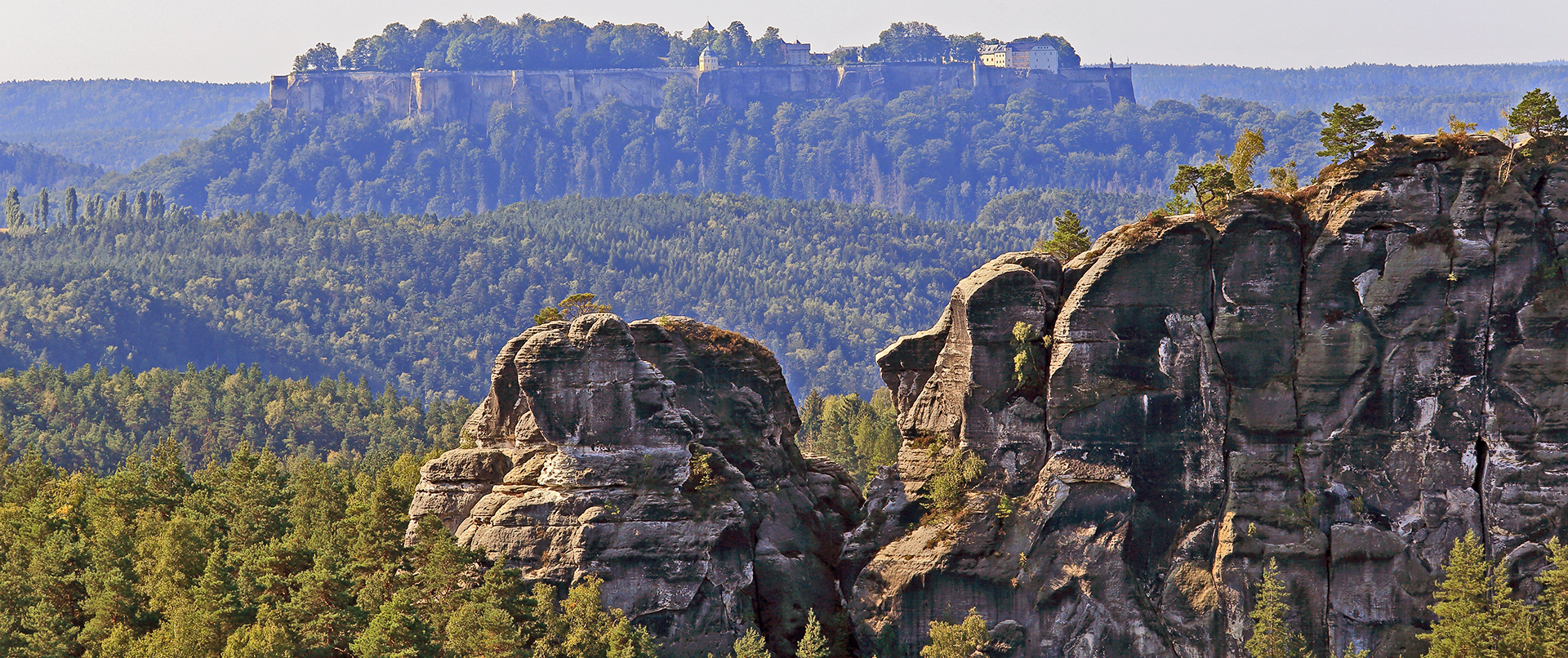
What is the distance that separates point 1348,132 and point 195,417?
131117 millimetres

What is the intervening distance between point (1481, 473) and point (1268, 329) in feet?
33.6

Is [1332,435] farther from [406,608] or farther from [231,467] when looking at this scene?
[231,467]

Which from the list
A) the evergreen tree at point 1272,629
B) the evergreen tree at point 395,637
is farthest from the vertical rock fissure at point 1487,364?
the evergreen tree at point 395,637

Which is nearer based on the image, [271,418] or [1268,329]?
[1268,329]

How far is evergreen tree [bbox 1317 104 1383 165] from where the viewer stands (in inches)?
2795

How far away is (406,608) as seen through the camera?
228ft

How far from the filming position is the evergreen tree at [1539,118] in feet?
228

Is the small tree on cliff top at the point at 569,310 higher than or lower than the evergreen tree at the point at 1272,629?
higher

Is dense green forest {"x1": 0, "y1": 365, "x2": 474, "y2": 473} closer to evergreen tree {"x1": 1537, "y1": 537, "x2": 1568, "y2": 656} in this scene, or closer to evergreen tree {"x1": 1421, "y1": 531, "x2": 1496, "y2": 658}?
evergreen tree {"x1": 1421, "y1": 531, "x2": 1496, "y2": 658}

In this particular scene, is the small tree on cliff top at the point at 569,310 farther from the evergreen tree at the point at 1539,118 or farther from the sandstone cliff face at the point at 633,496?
the evergreen tree at the point at 1539,118

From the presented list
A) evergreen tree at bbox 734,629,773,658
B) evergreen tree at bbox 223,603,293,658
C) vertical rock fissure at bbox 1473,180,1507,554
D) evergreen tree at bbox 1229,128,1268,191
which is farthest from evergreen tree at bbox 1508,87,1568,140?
evergreen tree at bbox 223,603,293,658

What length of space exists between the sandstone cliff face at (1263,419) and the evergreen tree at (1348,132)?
922mm

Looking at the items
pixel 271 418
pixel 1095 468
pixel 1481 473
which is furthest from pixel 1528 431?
pixel 271 418

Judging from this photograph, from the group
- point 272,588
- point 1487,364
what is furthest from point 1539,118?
point 272,588
